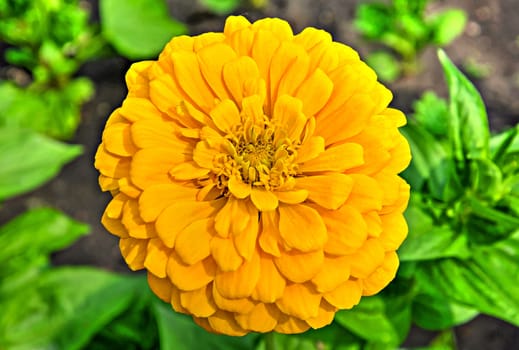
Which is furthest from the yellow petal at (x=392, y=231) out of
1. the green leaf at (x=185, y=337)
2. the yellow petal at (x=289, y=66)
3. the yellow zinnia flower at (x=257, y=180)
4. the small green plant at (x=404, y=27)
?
the small green plant at (x=404, y=27)

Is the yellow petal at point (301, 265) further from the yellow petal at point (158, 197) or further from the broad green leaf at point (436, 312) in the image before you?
the broad green leaf at point (436, 312)

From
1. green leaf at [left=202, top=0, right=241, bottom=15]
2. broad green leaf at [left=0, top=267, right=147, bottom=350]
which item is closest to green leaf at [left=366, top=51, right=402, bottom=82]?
green leaf at [left=202, top=0, right=241, bottom=15]

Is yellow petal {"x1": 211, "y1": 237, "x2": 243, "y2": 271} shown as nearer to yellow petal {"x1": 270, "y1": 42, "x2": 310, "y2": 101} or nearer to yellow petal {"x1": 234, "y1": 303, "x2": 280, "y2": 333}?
yellow petal {"x1": 234, "y1": 303, "x2": 280, "y2": 333}

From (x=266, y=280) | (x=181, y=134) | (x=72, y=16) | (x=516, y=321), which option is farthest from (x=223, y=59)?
(x=72, y=16)

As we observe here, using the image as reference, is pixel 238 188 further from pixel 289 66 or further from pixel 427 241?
pixel 427 241

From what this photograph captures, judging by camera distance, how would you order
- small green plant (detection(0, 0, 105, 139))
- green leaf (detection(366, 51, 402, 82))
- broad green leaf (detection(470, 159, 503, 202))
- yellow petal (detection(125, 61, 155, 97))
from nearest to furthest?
yellow petal (detection(125, 61, 155, 97))
broad green leaf (detection(470, 159, 503, 202))
small green plant (detection(0, 0, 105, 139))
green leaf (detection(366, 51, 402, 82))

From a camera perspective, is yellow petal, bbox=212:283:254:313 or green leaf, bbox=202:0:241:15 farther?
green leaf, bbox=202:0:241:15

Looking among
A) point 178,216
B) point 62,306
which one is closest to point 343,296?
point 178,216
